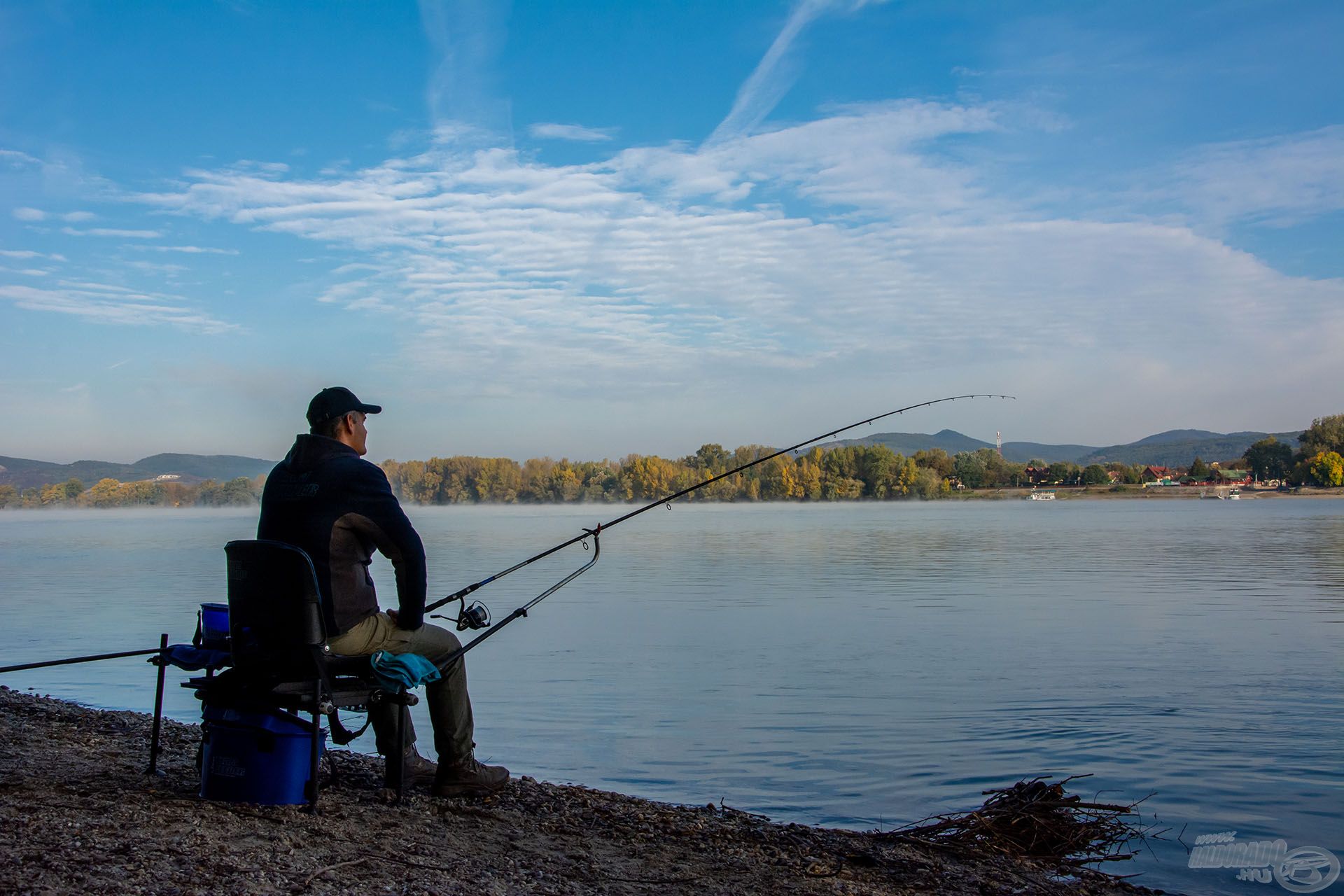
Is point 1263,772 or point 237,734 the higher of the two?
point 237,734

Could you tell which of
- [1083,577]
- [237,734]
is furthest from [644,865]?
[1083,577]

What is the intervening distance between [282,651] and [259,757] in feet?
1.44

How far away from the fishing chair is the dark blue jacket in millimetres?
92

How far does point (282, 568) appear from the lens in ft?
14.1

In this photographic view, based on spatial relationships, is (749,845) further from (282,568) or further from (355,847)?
(282,568)

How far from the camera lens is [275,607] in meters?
4.32

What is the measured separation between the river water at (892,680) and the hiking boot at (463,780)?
147 cm

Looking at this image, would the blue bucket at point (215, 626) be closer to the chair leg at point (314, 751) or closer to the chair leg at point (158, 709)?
the chair leg at point (158, 709)

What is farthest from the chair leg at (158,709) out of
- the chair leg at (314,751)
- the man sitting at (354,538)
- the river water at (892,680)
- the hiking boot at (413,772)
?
the river water at (892,680)

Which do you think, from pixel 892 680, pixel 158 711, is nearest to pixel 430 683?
pixel 158 711

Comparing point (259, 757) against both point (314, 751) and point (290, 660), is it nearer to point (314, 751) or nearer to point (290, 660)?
point (314, 751)

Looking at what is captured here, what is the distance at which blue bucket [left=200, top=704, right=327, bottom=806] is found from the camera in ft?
14.3

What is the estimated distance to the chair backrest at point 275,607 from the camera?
14.1 ft

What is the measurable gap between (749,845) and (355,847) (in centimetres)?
164
